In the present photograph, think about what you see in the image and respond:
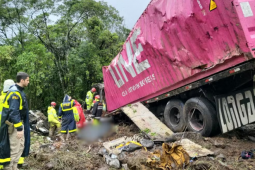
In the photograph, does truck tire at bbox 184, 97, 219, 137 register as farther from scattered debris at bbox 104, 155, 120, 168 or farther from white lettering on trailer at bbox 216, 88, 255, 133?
scattered debris at bbox 104, 155, 120, 168

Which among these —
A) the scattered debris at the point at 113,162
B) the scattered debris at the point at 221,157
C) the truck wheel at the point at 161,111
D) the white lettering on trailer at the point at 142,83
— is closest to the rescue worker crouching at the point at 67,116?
the white lettering on trailer at the point at 142,83

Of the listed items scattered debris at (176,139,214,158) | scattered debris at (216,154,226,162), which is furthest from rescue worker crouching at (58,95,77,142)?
scattered debris at (216,154,226,162)

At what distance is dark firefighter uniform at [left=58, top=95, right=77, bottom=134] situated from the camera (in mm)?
6103

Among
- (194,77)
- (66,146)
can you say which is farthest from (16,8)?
(194,77)

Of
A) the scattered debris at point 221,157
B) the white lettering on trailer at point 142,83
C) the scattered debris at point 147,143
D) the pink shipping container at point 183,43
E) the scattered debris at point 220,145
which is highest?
the pink shipping container at point 183,43

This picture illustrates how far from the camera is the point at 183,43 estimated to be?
4.44 metres

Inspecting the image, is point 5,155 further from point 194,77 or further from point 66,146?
point 194,77

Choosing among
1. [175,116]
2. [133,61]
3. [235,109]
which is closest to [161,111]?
[175,116]

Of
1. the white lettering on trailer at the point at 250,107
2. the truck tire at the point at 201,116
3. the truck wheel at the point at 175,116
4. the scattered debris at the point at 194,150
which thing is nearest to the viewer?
the scattered debris at the point at 194,150

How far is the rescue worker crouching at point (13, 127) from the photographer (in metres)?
3.15

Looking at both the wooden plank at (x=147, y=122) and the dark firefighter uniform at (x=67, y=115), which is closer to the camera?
the wooden plank at (x=147, y=122)

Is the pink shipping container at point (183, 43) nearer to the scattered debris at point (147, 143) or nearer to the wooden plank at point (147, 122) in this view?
the wooden plank at point (147, 122)

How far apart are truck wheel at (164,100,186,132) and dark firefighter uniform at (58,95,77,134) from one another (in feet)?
8.15

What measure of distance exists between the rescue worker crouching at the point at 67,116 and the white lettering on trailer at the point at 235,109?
12.1ft
